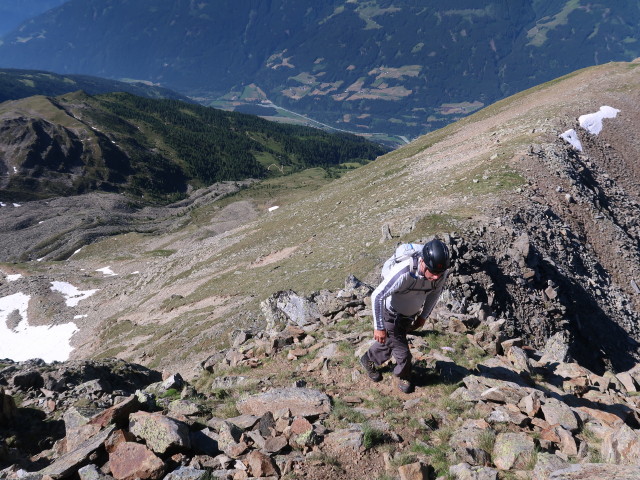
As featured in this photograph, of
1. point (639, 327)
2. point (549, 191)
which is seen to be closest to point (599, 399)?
point (639, 327)

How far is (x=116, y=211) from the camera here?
530ft

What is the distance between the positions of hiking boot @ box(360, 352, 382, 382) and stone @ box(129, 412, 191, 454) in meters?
5.12

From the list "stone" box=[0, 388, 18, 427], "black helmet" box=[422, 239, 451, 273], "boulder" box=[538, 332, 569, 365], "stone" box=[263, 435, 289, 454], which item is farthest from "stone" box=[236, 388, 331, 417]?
"boulder" box=[538, 332, 569, 365]

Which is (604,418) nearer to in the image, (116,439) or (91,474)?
(116,439)

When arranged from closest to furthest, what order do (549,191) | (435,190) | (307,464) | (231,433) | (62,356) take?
1. (307,464)
2. (231,433)
3. (549,191)
4. (435,190)
5. (62,356)

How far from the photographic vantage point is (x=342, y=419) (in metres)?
9.43

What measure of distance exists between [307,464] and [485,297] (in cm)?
1548

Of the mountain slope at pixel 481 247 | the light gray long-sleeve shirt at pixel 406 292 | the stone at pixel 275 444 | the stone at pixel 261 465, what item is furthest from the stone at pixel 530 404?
the mountain slope at pixel 481 247

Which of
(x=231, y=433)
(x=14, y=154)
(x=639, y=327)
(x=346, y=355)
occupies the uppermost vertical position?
(x=14, y=154)

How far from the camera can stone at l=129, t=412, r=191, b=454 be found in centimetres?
771

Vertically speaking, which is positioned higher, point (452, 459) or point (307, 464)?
point (307, 464)

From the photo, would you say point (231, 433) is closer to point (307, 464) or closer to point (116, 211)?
point (307, 464)

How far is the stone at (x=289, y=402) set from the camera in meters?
9.85

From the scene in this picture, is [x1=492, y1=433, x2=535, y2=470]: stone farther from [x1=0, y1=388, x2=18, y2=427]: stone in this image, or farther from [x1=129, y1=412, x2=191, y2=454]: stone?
[x1=0, y1=388, x2=18, y2=427]: stone
